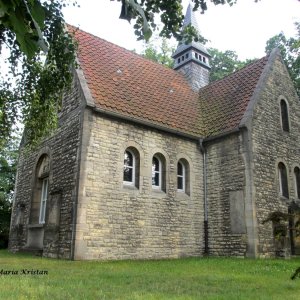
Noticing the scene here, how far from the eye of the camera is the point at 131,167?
13.5m

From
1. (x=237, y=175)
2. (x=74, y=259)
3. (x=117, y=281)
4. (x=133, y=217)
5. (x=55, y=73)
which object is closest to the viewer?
(x=117, y=281)

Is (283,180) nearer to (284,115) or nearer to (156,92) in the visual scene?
(284,115)

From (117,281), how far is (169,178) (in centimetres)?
759

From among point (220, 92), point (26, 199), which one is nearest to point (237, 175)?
point (220, 92)

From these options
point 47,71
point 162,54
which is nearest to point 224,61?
point 162,54

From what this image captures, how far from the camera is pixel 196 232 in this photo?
14414 millimetres

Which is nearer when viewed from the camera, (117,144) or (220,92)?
(117,144)

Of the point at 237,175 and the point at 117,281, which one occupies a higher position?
the point at 237,175

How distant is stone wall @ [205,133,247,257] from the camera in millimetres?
13438

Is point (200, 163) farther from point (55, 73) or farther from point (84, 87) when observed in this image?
point (55, 73)

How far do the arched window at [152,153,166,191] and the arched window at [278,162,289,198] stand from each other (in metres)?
5.41

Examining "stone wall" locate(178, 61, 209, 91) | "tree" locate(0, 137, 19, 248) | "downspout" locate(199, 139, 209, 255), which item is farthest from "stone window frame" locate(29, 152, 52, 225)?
"stone wall" locate(178, 61, 209, 91)

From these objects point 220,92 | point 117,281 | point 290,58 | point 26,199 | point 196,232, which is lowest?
point 117,281

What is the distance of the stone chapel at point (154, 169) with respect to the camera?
12.1 m
